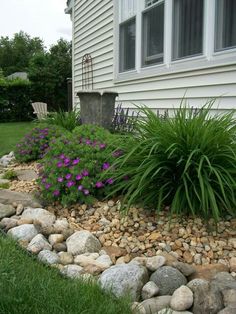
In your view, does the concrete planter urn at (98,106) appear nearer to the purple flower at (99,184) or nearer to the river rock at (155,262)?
the purple flower at (99,184)

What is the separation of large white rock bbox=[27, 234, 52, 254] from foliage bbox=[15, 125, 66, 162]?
3.10 m

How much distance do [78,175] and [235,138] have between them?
1.36 metres

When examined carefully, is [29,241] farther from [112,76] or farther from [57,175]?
[112,76]

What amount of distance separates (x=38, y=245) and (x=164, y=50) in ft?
11.3

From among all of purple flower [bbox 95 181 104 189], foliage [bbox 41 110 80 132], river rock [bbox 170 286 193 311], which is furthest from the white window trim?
river rock [bbox 170 286 193 311]

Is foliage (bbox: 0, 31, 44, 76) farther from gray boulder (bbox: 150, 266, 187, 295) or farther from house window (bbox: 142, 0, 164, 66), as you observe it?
gray boulder (bbox: 150, 266, 187, 295)

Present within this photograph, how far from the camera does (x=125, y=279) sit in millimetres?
2785

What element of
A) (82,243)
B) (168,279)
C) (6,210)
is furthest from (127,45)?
(168,279)

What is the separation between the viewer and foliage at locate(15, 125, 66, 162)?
658cm

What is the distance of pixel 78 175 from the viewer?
164 inches

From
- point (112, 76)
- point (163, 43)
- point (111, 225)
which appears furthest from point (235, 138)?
point (112, 76)

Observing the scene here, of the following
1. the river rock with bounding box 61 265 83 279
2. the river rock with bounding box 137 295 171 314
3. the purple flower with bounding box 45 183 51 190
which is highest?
the purple flower with bounding box 45 183 51 190

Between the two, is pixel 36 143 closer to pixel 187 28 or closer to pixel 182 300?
pixel 187 28

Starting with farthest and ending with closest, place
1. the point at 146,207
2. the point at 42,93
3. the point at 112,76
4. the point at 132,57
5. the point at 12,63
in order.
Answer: the point at 12,63
the point at 42,93
the point at 112,76
the point at 132,57
the point at 146,207
